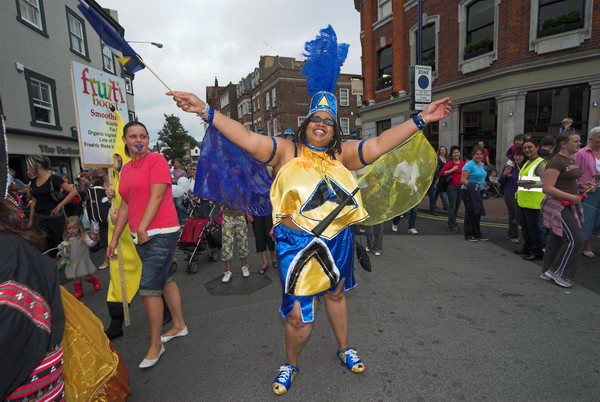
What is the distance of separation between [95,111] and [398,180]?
2.79 metres

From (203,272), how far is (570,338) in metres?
4.32

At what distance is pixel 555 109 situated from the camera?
10.7 m

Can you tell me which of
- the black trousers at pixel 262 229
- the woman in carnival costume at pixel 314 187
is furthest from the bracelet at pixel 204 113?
the black trousers at pixel 262 229

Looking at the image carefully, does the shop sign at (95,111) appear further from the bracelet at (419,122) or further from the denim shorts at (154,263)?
the bracelet at (419,122)

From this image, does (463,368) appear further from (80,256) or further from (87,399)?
(80,256)

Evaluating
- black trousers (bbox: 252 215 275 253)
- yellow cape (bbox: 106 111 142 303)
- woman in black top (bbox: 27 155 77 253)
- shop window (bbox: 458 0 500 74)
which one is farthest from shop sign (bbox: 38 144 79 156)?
shop window (bbox: 458 0 500 74)

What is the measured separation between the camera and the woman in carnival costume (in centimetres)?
202

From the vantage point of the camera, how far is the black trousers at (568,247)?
142 inches

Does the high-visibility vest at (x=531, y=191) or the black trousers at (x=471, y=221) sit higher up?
the high-visibility vest at (x=531, y=191)

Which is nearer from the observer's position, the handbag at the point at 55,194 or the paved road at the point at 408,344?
the paved road at the point at 408,344

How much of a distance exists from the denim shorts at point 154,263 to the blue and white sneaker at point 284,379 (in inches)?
44.0

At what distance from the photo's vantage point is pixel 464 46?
41.7 ft

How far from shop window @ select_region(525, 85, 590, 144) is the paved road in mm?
9179

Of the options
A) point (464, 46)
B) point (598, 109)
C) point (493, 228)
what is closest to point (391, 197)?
point (493, 228)
